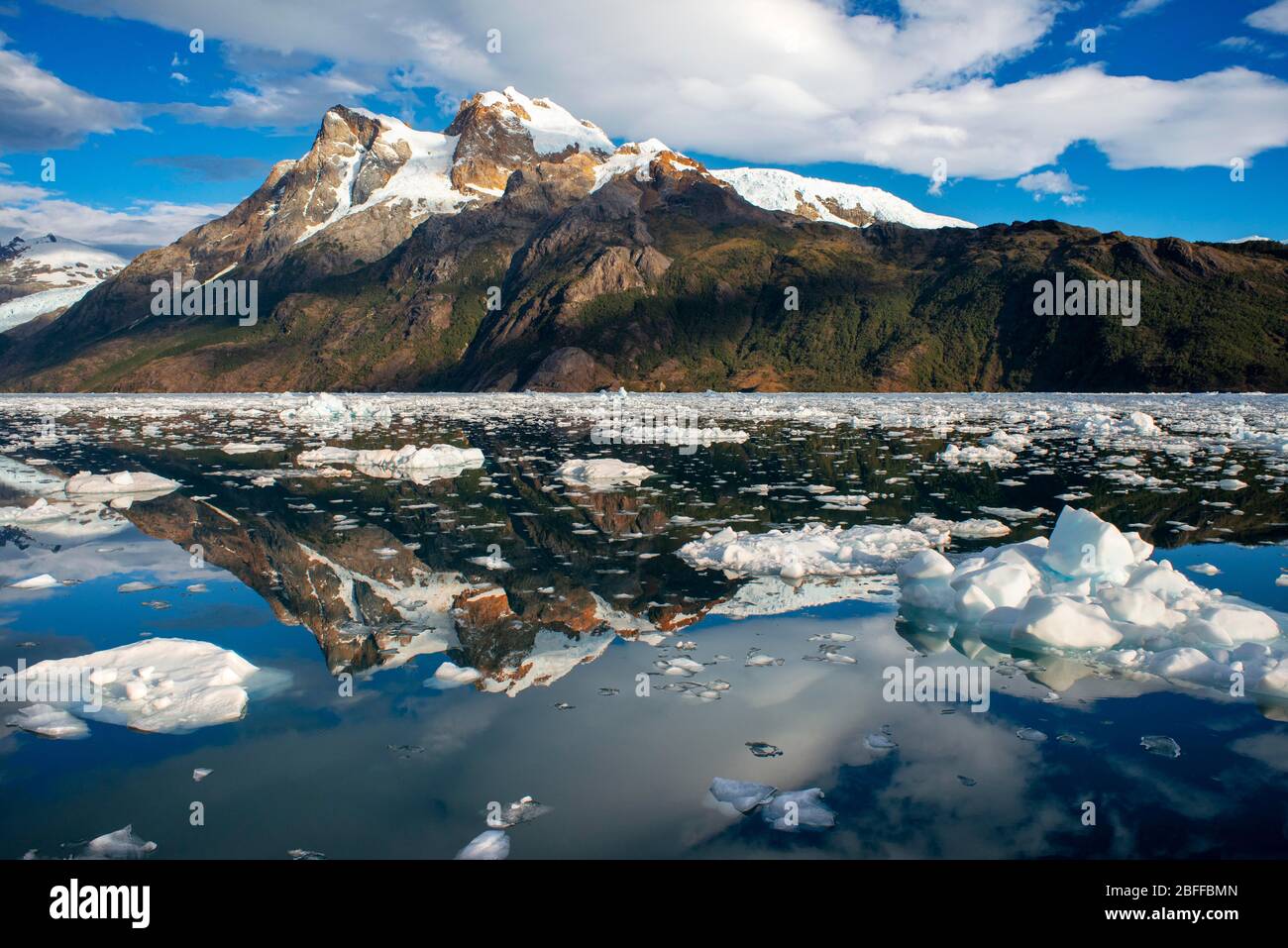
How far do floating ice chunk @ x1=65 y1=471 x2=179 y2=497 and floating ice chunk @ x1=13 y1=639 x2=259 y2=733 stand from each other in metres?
14.0

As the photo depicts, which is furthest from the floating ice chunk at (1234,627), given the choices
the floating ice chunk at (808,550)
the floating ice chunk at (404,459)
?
the floating ice chunk at (404,459)

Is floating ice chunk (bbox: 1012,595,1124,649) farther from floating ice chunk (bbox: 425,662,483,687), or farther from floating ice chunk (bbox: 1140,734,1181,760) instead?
floating ice chunk (bbox: 425,662,483,687)

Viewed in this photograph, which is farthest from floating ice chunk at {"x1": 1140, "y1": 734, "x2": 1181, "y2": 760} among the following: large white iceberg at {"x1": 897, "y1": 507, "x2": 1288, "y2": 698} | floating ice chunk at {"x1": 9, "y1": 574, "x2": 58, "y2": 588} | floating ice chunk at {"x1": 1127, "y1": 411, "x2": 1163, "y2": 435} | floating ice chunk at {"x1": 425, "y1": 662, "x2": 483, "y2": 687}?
Result: floating ice chunk at {"x1": 1127, "y1": 411, "x2": 1163, "y2": 435}

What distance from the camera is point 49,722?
7.10 meters

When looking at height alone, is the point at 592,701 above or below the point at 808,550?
below

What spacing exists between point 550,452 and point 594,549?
17161 millimetres

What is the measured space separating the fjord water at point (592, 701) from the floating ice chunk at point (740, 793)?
0.13 metres

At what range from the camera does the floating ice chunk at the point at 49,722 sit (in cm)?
692

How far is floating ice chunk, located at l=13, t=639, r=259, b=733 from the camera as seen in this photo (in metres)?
7.23

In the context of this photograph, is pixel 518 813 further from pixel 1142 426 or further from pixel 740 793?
pixel 1142 426

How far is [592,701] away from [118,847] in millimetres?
3950

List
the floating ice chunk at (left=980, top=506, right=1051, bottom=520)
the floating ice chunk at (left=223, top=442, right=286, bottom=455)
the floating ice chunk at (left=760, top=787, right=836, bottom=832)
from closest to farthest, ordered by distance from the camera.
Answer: the floating ice chunk at (left=760, top=787, right=836, bottom=832)
the floating ice chunk at (left=980, top=506, right=1051, bottom=520)
the floating ice chunk at (left=223, top=442, right=286, bottom=455)

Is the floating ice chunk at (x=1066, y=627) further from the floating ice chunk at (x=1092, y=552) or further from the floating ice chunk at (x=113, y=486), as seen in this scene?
the floating ice chunk at (x=113, y=486)

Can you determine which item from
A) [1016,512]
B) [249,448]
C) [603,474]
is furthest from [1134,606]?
[249,448]
